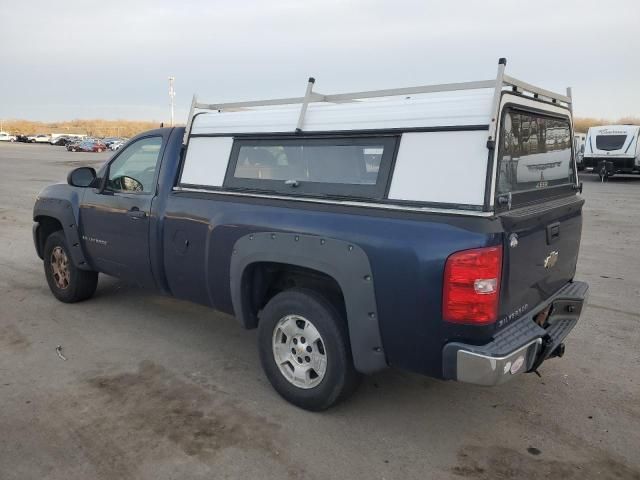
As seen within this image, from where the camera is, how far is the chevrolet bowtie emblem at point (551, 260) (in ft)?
11.0

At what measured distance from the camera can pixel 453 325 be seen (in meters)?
2.79

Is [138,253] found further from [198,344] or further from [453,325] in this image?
[453,325]

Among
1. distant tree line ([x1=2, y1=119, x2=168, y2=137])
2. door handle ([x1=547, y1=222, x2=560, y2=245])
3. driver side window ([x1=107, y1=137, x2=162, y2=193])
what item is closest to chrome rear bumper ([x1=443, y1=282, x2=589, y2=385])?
door handle ([x1=547, y1=222, x2=560, y2=245])

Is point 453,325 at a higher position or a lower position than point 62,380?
higher

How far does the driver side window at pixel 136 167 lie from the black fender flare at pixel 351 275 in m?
1.79

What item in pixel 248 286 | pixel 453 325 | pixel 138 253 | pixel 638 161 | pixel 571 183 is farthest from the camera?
pixel 638 161

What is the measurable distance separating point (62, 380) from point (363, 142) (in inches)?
110

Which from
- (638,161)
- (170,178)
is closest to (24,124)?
(638,161)

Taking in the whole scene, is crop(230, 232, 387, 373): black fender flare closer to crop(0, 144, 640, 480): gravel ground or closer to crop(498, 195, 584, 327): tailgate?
crop(0, 144, 640, 480): gravel ground

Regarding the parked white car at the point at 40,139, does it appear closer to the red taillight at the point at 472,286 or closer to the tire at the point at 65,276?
the tire at the point at 65,276

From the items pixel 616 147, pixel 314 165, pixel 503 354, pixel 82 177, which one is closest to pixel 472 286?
pixel 503 354

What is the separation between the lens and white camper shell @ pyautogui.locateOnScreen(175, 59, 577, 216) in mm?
2846

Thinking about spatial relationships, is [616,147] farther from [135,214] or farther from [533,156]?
[135,214]

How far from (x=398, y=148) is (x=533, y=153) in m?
0.99
